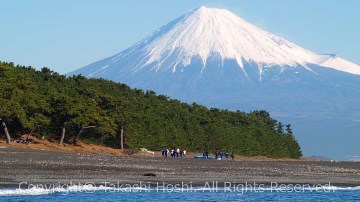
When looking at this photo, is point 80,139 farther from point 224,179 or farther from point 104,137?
point 224,179

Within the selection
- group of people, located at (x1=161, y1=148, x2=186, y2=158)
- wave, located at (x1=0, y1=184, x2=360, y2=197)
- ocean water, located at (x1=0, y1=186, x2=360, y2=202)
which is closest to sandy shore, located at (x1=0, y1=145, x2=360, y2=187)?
wave, located at (x1=0, y1=184, x2=360, y2=197)

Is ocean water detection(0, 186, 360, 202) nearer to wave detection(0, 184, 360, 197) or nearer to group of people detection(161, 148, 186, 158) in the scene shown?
wave detection(0, 184, 360, 197)

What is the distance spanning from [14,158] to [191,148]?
49.9 metres

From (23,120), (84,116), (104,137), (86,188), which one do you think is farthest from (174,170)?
(104,137)

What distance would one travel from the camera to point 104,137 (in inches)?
3314

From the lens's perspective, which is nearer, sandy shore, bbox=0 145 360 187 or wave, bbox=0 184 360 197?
wave, bbox=0 184 360 197

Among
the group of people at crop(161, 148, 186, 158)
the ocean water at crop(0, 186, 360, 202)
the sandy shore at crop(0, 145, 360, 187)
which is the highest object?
the group of people at crop(161, 148, 186, 158)

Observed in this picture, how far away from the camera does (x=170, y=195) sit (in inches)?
1414

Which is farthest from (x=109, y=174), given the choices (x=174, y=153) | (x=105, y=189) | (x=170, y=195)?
(x=174, y=153)

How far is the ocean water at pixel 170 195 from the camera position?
108ft

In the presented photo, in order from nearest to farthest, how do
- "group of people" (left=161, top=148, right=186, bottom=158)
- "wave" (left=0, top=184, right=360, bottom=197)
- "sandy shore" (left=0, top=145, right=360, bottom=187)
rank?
"wave" (left=0, top=184, right=360, bottom=197) → "sandy shore" (left=0, top=145, right=360, bottom=187) → "group of people" (left=161, top=148, right=186, bottom=158)

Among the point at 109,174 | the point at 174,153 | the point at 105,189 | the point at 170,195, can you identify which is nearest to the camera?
the point at 170,195

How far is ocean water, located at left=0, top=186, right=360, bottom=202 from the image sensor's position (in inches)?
1300

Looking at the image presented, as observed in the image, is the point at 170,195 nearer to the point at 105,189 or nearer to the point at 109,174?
the point at 105,189
